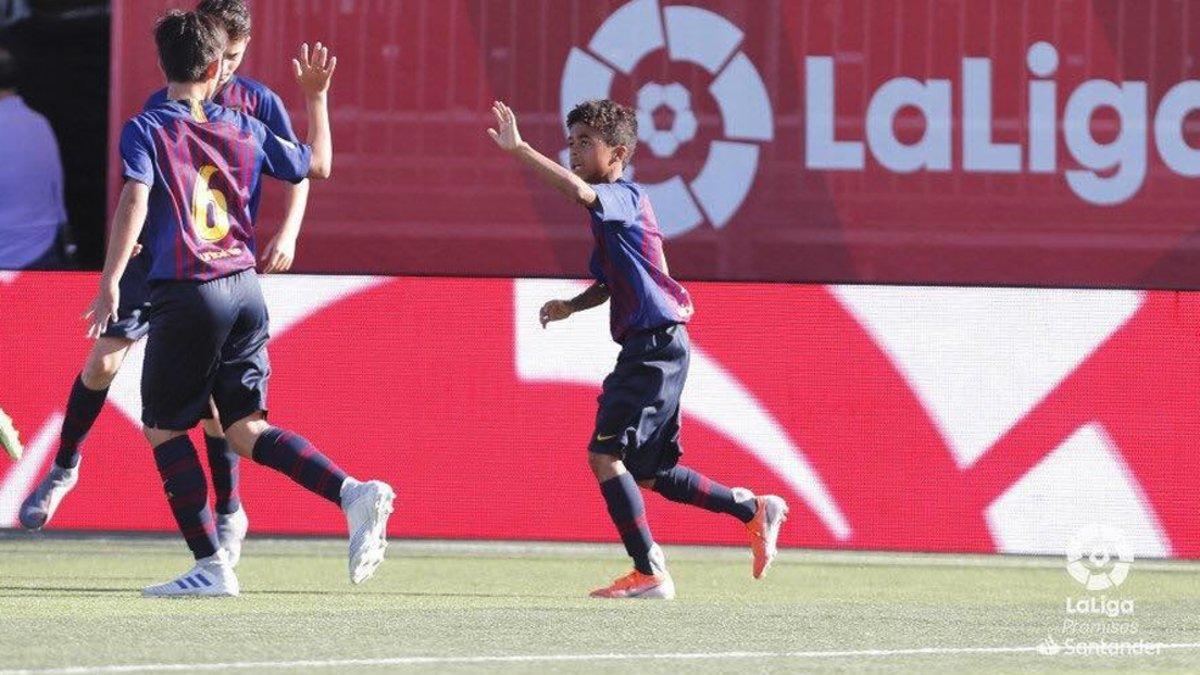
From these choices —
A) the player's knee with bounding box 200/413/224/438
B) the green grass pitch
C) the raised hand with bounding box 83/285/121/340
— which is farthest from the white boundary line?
the player's knee with bounding box 200/413/224/438

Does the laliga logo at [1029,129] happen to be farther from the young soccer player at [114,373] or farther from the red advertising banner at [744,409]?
the young soccer player at [114,373]

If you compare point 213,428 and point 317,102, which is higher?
point 317,102

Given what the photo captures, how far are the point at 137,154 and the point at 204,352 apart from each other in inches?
24.2

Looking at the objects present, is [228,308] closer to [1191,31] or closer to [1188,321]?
[1188,321]

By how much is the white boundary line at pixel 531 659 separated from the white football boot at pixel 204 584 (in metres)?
1.75

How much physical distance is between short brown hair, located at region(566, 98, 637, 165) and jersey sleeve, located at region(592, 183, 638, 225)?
0.54 ft

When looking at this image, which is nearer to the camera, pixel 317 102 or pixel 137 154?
pixel 137 154

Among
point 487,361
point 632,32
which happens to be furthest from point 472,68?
point 487,361

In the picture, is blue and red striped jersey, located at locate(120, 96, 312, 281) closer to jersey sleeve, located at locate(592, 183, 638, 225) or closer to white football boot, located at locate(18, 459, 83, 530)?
jersey sleeve, located at locate(592, 183, 638, 225)

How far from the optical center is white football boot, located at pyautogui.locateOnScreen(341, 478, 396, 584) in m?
7.58

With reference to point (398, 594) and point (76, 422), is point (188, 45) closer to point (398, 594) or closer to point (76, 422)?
point (76, 422)

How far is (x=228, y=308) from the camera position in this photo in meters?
7.66

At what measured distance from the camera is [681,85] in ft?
35.8

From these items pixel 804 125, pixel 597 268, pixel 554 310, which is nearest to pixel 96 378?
pixel 554 310
